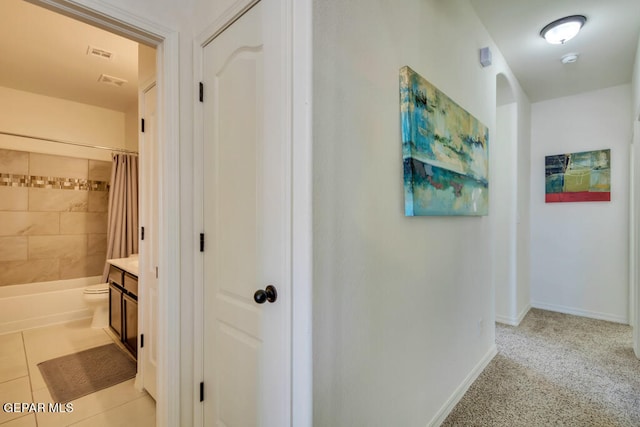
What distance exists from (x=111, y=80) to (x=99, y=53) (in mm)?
543

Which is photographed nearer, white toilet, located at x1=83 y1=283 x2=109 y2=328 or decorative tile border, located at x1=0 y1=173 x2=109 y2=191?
white toilet, located at x1=83 y1=283 x2=109 y2=328

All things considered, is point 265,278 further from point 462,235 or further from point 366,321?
point 462,235

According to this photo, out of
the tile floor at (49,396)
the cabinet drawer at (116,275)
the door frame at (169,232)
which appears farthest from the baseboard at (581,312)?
the cabinet drawer at (116,275)

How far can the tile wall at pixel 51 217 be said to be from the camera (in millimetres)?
3230

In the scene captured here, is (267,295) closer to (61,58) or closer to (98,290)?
(98,290)

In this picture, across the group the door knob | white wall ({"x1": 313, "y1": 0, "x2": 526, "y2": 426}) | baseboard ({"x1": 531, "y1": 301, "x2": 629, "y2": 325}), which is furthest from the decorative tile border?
baseboard ({"x1": 531, "y1": 301, "x2": 629, "y2": 325})

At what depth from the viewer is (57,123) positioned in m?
3.54

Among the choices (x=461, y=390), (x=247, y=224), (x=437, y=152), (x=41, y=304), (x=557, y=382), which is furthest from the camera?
(x=41, y=304)

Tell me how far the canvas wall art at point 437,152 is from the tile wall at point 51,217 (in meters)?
4.15

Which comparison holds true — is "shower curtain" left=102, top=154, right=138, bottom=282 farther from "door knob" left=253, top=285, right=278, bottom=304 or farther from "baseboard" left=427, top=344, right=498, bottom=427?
"baseboard" left=427, top=344, right=498, bottom=427

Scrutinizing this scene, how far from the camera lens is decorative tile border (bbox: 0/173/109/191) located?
3236 mm

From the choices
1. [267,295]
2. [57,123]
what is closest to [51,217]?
[57,123]

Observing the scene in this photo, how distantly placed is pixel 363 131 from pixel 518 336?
9.76ft

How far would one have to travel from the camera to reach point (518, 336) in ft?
9.54
